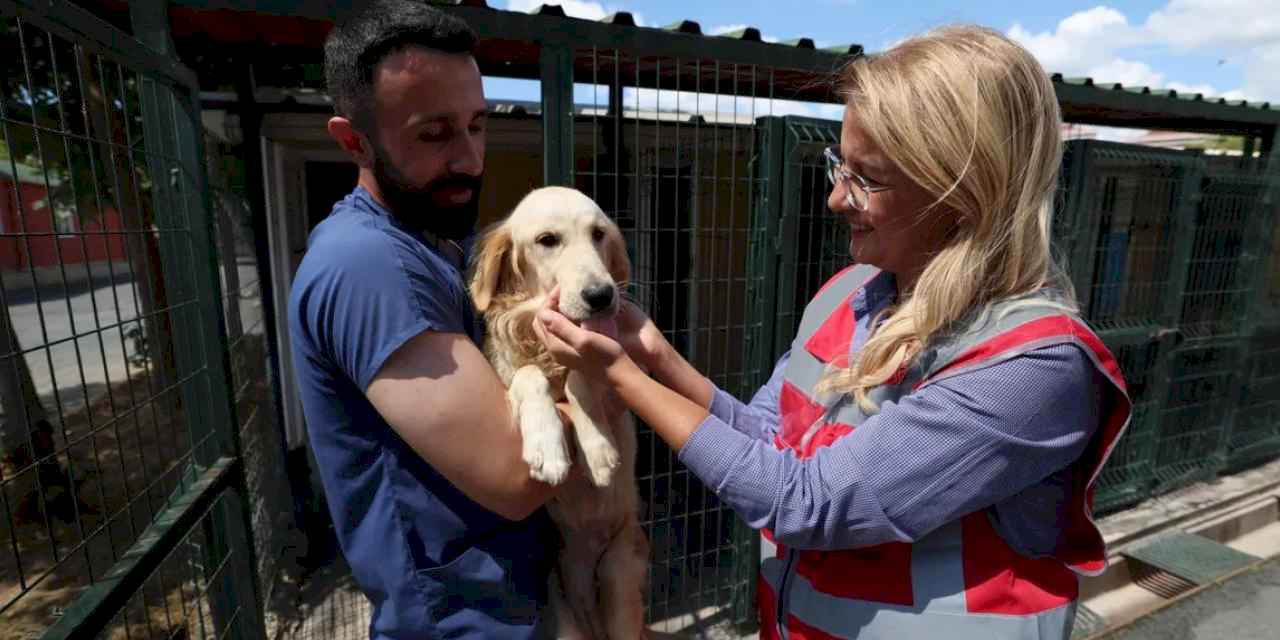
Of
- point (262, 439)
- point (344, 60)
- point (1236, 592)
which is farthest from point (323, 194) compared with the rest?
point (1236, 592)

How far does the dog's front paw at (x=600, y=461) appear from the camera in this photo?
183cm

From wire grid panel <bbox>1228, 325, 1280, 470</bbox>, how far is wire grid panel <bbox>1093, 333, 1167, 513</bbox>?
46.7 inches

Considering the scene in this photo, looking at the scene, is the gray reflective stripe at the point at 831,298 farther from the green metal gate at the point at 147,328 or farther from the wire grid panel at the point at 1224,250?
the wire grid panel at the point at 1224,250

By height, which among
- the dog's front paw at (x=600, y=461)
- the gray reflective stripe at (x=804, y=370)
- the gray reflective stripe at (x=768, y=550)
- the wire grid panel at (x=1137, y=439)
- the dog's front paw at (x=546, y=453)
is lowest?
the wire grid panel at (x=1137, y=439)

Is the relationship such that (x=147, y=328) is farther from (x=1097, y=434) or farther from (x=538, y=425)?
(x=1097, y=434)

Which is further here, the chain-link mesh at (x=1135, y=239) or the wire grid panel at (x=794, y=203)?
the chain-link mesh at (x=1135, y=239)

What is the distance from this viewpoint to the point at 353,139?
58.1 inches

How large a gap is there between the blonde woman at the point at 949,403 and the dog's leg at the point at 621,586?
2.66ft

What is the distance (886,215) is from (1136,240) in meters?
4.94

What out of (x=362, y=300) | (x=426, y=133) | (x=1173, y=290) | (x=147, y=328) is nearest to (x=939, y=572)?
(x=362, y=300)

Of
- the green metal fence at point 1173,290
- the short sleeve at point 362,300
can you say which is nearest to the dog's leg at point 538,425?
the short sleeve at point 362,300

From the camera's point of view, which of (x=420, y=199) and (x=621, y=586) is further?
(x=621, y=586)

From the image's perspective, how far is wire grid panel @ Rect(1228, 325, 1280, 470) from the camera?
5.75 metres

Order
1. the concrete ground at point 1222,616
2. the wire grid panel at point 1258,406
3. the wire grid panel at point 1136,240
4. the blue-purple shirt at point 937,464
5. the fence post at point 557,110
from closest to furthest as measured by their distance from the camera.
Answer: the blue-purple shirt at point 937,464, the fence post at point 557,110, the concrete ground at point 1222,616, the wire grid panel at point 1136,240, the wire grid panel at point 1258,406
